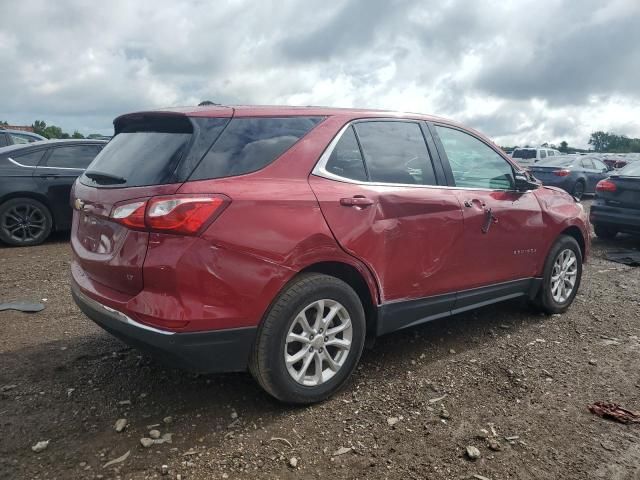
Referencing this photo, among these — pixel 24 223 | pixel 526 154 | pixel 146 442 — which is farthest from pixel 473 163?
pixel 526 154

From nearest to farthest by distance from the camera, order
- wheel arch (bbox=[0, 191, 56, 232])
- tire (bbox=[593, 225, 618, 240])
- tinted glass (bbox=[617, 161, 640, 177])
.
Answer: wheel arch (bbox=[0, 191, 56, 232]) < tinted glass (bbox=[617, 161, 640, 177]) < tire (bbox=[593, 225, 618, 240])

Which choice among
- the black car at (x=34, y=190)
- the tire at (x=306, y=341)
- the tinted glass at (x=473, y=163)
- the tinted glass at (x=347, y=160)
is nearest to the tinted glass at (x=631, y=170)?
the tinted glass at (x=473, y=163)

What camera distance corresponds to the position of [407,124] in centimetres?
369

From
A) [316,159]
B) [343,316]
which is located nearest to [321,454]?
[343,316]

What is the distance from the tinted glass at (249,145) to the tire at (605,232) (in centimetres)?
717

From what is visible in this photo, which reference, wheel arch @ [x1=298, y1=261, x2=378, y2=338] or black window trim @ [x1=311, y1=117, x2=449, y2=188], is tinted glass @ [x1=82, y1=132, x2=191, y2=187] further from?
wheel arch @ [x1=298, y1=261, x2=378, y2=338]

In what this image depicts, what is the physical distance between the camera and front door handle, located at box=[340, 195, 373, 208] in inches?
119

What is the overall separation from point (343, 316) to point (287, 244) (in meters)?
0.62

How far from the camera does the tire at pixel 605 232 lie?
28.0 feet

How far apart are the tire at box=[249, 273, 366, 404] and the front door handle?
0.44 meters

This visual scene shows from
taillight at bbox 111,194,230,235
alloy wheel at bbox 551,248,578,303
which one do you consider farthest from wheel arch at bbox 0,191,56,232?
alloy wheel at bbox 551,248,578,303

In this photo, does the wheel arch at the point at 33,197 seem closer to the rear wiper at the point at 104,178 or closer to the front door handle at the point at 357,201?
the rear wiper at the point at 104,178

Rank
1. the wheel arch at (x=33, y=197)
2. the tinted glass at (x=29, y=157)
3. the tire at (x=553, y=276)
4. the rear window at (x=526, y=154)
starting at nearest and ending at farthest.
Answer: the tire at (x=553, y=276)
the wheel arch at (x=33, y=197)
the tinted glass at (x=29, y=157)
the rear window at (x=526, y=154)

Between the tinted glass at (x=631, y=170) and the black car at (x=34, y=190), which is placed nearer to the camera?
the black car at (x=34, y=190)
